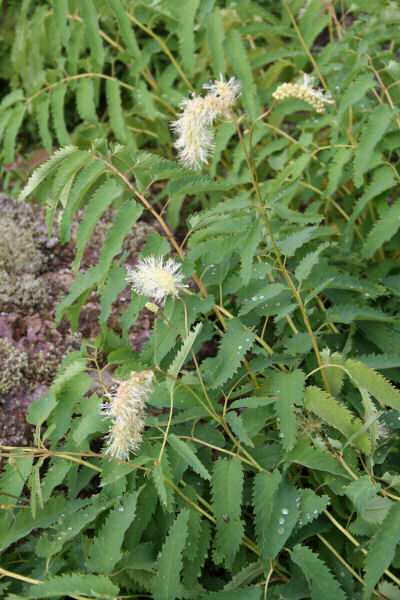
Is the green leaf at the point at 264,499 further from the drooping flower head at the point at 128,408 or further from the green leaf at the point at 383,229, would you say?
the green leaf at the point at 383,229

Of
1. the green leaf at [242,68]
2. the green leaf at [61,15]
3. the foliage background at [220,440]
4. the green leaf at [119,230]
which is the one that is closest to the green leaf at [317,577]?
the foliage background at [220,440]

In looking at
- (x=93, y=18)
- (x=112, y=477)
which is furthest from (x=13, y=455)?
(x=93, y=18)

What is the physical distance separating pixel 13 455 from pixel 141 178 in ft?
2.67

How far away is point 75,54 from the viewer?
2.65 m

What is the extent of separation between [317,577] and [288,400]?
411 mm

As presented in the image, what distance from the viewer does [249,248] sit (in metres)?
1.50

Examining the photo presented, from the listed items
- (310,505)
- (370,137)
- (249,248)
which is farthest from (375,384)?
(370,137)

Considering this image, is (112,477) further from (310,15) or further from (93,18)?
(310,15)

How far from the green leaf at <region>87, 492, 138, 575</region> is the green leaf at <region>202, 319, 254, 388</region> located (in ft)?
1.18

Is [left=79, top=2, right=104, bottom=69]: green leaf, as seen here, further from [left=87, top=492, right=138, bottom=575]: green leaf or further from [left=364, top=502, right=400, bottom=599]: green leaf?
[left=364, top=502, right=400, bottom=599]: green leaf

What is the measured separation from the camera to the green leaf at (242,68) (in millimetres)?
2424

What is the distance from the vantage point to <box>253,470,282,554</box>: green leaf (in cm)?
143

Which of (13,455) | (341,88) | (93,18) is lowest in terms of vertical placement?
(13,455)

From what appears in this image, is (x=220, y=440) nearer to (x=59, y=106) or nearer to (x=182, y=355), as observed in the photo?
(x=182, y=355)
